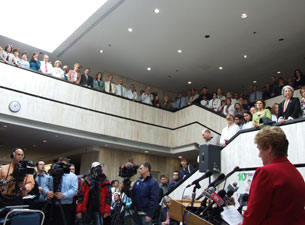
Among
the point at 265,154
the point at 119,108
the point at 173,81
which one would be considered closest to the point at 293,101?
the point at 265,154

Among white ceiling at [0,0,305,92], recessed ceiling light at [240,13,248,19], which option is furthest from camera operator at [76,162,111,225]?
recessed ceiling light at [240,13,248,19]

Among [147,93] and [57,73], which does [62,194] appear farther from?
[147,93]

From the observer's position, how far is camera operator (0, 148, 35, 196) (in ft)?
11.9

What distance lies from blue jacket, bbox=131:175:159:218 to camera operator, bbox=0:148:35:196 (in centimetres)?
146

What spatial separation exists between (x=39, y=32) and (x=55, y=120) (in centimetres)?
352

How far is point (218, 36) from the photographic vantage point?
366 inches

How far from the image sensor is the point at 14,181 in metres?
3.64

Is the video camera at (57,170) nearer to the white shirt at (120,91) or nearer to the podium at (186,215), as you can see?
the podium at (186,215)

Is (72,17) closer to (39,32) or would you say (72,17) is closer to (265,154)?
(39,32)

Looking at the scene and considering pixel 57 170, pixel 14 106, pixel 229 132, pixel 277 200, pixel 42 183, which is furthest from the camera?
pixel 14 106

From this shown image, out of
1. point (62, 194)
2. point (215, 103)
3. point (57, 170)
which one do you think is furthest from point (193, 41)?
point (62, 194)

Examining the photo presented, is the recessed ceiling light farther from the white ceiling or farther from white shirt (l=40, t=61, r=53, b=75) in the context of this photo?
white shirt (l=40, t=61, r=53, b=75)

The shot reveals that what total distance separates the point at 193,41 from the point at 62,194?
7.11m

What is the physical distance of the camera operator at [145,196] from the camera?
396 cm
